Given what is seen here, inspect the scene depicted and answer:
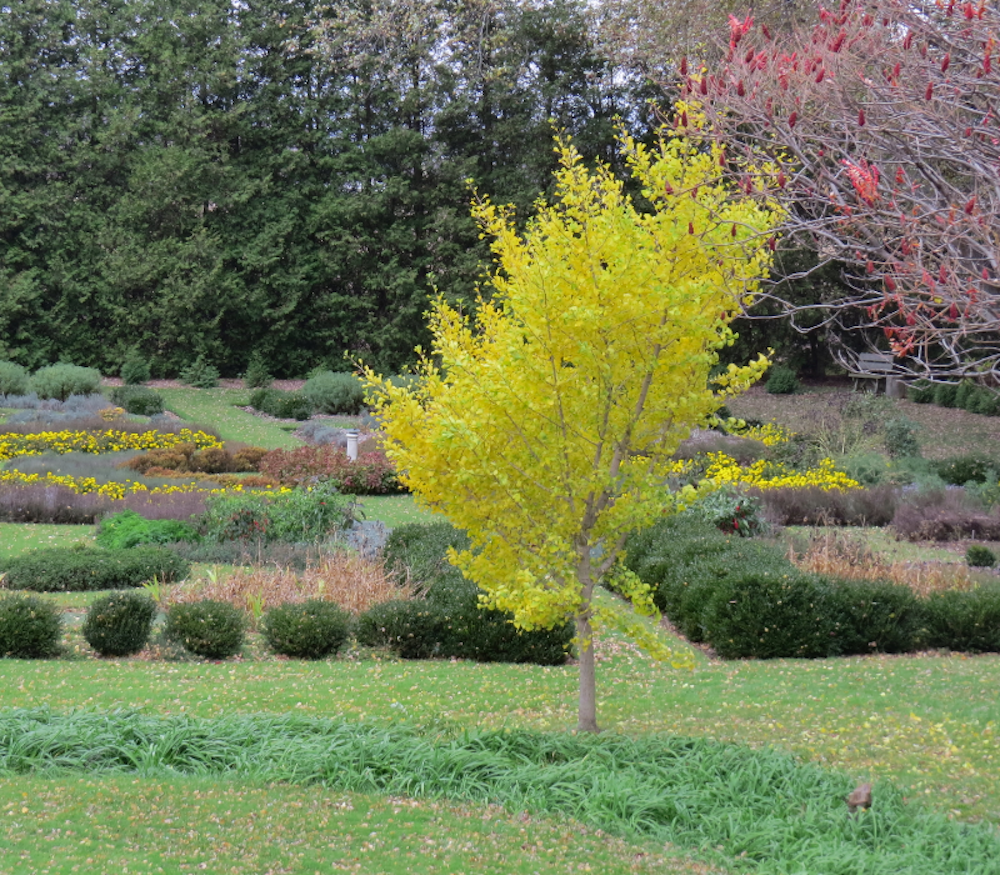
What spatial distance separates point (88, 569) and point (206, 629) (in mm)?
2646

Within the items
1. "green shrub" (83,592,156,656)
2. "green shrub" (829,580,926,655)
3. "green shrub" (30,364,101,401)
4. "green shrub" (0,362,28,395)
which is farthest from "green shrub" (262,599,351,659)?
"green shrub" (0,362,28,395)

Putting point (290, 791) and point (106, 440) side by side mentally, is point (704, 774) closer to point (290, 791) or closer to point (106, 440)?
point (290, 791)

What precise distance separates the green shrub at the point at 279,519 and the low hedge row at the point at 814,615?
4355mm

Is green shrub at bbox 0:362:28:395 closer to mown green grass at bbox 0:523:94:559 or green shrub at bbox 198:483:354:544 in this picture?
mown green grass at bbox 0:523:94:559

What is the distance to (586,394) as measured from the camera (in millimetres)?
5297

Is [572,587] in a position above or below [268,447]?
above

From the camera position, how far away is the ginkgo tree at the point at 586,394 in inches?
204

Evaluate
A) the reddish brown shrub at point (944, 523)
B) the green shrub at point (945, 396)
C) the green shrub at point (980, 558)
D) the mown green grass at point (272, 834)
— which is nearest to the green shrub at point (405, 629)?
the mown green grass at point (272, 834)

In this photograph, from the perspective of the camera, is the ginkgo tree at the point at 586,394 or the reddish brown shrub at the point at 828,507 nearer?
the ginkgo tree at the point at 586,394

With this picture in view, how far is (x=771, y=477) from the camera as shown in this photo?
1627cm

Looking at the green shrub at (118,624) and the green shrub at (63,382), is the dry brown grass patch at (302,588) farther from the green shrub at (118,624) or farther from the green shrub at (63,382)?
the green shrub at (63,382)

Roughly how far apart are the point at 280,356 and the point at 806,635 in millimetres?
25377

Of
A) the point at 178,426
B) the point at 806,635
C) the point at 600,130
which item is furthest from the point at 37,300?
the point at 806,635

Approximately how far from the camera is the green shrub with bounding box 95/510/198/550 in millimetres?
10977
